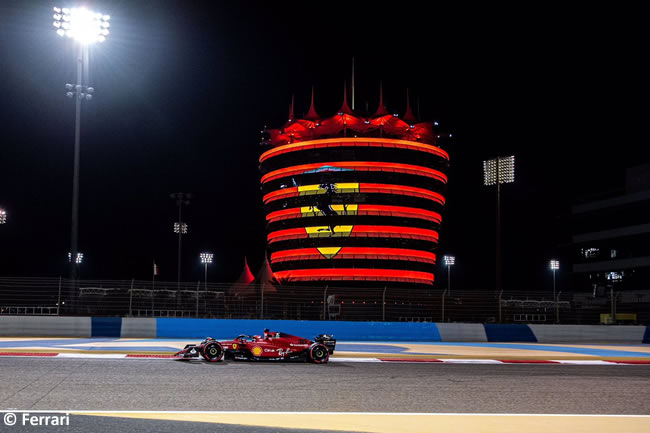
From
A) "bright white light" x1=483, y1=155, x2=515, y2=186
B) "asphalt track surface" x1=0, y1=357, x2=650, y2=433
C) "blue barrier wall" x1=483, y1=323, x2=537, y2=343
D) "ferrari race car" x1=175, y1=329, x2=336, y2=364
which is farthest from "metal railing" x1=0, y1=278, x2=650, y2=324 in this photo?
"bright white light" x1=483, y1=155, x2=515, y2=186

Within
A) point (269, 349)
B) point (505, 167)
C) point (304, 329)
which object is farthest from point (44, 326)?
point (505, 167)

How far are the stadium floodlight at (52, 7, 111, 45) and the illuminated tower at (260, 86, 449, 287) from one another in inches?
2302

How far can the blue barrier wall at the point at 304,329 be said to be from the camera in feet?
68.6

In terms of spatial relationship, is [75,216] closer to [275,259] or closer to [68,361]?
[68,361]

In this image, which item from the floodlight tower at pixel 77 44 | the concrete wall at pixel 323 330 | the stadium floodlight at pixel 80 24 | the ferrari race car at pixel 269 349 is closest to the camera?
the ferrari race car at pixel 269 349

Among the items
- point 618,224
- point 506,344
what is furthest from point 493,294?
point 618,224

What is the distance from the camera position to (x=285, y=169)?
284 ft

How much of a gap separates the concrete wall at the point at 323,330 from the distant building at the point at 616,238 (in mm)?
63422

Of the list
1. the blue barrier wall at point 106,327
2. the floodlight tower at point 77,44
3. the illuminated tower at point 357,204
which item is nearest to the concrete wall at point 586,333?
the blue barrier wall at point 106,327

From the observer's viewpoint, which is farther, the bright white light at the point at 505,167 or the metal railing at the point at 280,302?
the bright white light at the point at 505,167

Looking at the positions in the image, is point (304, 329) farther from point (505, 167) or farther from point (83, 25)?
point (505, 167)

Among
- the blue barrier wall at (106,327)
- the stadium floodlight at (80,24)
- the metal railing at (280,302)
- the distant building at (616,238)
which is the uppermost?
the stadium floodlight at (80,24)

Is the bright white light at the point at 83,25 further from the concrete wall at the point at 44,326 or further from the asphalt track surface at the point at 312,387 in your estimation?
→ the asphalt track surface at the point at 312,387

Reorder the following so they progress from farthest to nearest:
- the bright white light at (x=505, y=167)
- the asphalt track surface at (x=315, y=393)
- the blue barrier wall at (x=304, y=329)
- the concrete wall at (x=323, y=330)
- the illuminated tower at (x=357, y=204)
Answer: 1. the illuminated tower at (x=357, y=204)
2. the bright white light at (x=505, y=167)
3. the blue barrier wall at (x=304, y=329)
4. the concrete wall at (x=323, y=330)
5. the asphalt track surface at (x=315, y=393)
